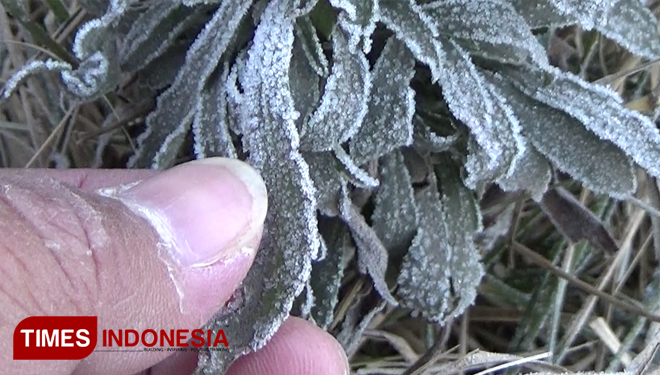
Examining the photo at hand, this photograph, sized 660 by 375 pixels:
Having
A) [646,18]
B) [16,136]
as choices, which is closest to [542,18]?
[646,18]

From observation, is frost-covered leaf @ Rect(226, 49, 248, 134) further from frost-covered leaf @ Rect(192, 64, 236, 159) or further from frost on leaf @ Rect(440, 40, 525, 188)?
frost on leaf @ Rect(440, 40, 525, 188)

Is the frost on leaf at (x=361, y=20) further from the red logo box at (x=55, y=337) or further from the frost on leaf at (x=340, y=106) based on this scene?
the red logo box at (x=55, y=337)

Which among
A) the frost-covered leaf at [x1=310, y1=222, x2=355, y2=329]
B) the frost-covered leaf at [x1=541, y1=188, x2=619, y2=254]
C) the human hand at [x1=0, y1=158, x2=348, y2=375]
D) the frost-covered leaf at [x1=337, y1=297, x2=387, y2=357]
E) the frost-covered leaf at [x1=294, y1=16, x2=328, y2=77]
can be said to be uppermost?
the frost-covered leaf at [x1=294, y1=16, x2=328, y2=77]

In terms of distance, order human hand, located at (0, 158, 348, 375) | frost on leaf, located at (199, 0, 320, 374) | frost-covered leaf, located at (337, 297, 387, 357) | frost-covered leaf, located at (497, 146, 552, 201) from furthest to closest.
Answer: frost-covered leaf, located at (337, 297, 387, 357), frost-covered leaf, located at (497, 146, 552, 201), frost on leaf, located at (199, 0, 320, 374), human hand, located at (0, 158, 348, 375)

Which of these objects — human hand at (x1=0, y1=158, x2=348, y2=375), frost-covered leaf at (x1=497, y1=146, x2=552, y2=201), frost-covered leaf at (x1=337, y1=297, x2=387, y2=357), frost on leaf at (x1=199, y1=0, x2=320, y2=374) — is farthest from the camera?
frost-covered leaf at (x1=337, y1=297, x2=387, y2=357)

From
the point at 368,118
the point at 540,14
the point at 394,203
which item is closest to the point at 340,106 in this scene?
the point at 368,118

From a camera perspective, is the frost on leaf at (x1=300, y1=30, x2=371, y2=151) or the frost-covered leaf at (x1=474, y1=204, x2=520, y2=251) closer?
the frost on leaf at (x1=300, y1=30, x2=371, y2=151)

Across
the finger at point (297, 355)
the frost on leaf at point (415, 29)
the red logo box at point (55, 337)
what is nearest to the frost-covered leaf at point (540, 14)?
the frost on leaf at point (415, 29)

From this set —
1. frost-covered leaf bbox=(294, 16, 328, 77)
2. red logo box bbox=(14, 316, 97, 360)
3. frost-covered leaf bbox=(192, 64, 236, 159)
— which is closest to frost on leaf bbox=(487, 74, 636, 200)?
frost-covered leaf bbox=(294, 16, 328, 77)
